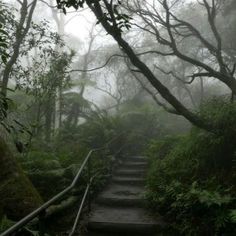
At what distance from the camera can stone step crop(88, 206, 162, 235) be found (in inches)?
232

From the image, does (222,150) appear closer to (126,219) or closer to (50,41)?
(126,219)

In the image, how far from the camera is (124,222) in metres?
6.08

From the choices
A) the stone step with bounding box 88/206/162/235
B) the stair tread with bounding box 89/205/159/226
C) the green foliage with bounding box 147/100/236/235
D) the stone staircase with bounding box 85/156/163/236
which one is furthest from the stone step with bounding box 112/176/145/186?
the stone step with bounding box 88/206/162/235

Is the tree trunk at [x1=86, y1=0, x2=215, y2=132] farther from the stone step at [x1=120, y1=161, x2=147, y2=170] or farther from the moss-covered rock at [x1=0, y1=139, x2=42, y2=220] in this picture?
the stone step at [x1=120, y1=161, x2=147, y2=170]

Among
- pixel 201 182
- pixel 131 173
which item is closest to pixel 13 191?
pixel 201 182

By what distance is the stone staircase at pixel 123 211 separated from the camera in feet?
19.5

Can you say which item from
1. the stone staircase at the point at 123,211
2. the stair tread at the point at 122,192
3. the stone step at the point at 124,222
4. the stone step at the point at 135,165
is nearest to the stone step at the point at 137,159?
the stone step at the point at 135,165

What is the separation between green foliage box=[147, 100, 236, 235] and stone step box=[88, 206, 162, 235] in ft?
1.00

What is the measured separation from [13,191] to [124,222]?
1895mm

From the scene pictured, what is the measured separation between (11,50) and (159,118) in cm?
823

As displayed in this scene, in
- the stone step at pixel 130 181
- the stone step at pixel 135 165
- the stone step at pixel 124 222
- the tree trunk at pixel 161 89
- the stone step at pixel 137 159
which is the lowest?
the stone step at pixel 124 222

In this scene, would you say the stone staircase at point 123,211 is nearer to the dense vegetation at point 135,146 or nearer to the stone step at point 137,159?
the dense vegetation at point 135,146

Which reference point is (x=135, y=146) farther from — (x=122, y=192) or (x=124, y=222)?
(x=124, y=222)

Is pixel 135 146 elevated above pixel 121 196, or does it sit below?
above
